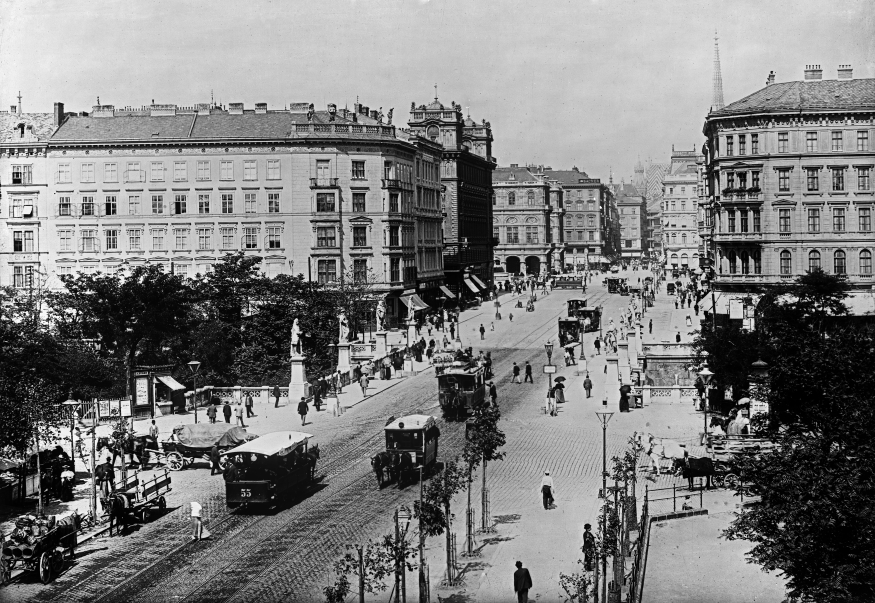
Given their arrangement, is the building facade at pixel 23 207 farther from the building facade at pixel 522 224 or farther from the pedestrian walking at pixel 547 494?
the building facade at pixel 522 224

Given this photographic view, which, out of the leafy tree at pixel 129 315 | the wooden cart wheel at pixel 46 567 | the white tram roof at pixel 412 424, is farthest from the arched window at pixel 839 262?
the wooden cart wheel at pixel 46 567

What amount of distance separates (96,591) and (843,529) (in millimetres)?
15392

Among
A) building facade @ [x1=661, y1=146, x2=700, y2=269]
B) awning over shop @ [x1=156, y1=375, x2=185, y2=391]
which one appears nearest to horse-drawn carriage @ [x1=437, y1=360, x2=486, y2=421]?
awning over shop @ [x1=156, y1=375, x2=185, y2=391]

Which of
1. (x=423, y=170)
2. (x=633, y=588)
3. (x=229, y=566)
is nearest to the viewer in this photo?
(x=633, y=588)

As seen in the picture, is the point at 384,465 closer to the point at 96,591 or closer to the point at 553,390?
the point at 96,591

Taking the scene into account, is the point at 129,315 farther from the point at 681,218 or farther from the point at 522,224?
the point at 522,224

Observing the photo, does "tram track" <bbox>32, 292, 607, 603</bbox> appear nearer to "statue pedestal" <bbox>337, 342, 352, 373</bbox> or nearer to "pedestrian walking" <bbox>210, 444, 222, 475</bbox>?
"pedestrian walking" <bbox>210, 444, 222, 475</bbox>

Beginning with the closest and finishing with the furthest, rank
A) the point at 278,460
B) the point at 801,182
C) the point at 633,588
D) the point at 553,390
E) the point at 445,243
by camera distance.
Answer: the point at 633,588 < the point at 278,460 < the point at 553,390 < the point at 801,182 < the point at 445,243

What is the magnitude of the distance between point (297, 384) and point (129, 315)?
853 centimetres

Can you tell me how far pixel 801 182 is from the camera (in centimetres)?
6769

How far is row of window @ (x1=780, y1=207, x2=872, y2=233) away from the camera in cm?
6644

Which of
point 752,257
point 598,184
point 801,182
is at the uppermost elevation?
point 598,184

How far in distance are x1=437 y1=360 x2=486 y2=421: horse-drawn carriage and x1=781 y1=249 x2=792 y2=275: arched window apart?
98.6ft

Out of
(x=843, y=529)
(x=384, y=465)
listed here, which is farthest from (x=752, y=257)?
(x=843, y=529)
